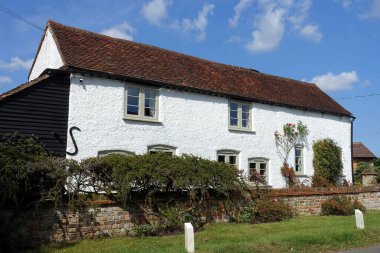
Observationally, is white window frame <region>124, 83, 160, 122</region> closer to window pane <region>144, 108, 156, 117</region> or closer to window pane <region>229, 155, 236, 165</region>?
window pane <region>144, 108, 156, 117</region>

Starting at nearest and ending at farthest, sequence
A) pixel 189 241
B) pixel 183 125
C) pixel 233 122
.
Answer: pixel 189 241 < pixel 183 125 < pixel 233 122

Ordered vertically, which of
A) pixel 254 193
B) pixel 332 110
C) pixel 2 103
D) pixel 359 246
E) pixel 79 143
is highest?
pixel 332 110

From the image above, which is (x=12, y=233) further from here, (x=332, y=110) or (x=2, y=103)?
(x=332, y=110)

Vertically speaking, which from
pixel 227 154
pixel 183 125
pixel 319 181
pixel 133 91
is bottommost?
pixel 319 181

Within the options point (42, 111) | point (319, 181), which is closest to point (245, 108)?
point (319, 181)

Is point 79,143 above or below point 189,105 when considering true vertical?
below

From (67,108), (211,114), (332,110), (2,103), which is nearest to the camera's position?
(2,103)

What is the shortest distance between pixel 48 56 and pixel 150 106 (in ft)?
16.5

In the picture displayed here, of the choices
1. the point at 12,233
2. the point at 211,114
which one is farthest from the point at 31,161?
the point at 211,114

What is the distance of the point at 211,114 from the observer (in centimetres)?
2034

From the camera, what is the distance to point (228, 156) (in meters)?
20.8

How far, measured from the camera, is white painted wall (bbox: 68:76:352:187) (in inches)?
646

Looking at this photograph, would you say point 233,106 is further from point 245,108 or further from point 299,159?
point 299,159

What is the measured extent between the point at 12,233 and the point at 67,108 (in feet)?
21.6
